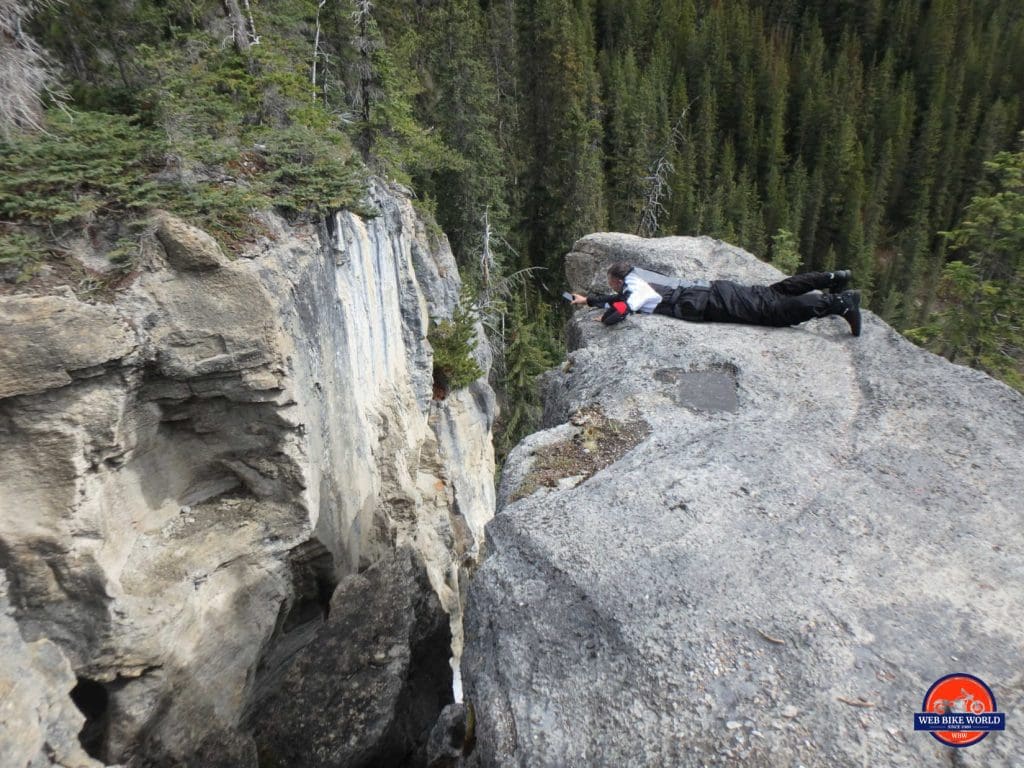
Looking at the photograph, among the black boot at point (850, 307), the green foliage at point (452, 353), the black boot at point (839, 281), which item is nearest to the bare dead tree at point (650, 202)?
the green foliage at point (452, 353)

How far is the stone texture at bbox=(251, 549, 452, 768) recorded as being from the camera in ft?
22.8

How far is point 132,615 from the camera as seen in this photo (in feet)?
18.2

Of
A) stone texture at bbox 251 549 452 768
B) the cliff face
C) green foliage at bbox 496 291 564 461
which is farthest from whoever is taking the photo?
green foliage at bbox 496 291 564 461

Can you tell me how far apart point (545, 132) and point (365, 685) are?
88.7ft

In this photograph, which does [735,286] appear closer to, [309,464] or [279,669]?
[309,464]

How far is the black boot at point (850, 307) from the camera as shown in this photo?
7.39m

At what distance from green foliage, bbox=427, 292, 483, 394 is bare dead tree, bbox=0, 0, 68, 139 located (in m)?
10.5

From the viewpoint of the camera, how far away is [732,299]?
26.4 ft

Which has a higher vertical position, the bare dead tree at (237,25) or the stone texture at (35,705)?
the bare dead tree at (237,25)

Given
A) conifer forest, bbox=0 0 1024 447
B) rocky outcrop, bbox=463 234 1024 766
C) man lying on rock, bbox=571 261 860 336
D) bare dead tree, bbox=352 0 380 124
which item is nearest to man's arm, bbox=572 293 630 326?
man lying on rock, bbox=571 261 860 336

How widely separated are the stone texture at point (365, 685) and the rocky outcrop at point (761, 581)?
3494mm

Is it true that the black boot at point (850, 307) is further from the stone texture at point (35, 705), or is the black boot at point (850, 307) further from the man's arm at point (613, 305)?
the stone texture at point (35, 705)

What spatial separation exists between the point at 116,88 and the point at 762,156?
4877 cm

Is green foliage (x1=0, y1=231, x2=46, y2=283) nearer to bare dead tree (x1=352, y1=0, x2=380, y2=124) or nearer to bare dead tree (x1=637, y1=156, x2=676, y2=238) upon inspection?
bare dead tree (x1=352, y1=0, x2=380, y2=124)
